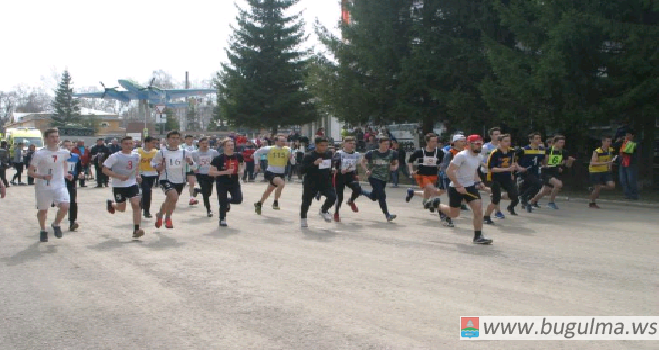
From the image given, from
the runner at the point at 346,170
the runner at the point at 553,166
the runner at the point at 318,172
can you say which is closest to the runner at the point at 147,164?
the runner at the point at 318,172

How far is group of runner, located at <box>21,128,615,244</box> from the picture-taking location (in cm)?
1218

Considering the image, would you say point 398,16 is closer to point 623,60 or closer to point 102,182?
point 623,60

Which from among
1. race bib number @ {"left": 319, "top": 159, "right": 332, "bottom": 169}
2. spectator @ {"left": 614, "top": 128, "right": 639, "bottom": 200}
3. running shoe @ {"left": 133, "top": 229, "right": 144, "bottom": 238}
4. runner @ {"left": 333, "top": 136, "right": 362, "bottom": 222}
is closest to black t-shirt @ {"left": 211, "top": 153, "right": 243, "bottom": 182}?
race bib number @ {"left": 319, "top": 159, "right": 332, "bottom": 169}

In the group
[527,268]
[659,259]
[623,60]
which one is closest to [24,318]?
[527,268]

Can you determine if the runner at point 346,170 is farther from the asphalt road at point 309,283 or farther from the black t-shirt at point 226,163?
the black t-shirt at point 226,163

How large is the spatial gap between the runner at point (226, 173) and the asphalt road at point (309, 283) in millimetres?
580

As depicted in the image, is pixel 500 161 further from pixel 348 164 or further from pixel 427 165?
pixel 348 164

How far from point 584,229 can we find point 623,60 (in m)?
8.59

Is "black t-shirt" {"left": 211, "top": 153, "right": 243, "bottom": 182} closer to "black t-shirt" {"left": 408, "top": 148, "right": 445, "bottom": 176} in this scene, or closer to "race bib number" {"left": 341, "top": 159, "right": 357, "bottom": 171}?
"race bib number" {"left": 341, "top": 159, "right": 357, "bottom": 171}

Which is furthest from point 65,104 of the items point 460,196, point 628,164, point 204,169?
point 460,196

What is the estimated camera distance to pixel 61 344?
604 centimetres

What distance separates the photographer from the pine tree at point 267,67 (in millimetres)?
48125

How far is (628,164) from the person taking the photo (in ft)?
65.6

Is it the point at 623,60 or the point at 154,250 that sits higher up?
the point at 623,60
